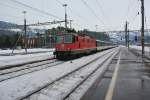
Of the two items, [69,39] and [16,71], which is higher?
[69,39]

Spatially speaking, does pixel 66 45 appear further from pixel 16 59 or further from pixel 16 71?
pixel 16 71

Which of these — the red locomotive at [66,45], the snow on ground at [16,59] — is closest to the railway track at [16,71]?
the snow on ground at [16,59]

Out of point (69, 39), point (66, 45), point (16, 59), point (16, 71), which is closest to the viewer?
point (16, 71)

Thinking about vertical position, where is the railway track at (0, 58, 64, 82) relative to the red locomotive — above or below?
below

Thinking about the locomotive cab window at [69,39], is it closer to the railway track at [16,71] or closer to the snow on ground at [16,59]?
the snow on ground at [16,59]

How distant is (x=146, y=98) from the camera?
884cm

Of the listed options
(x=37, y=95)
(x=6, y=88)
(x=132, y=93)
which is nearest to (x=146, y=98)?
(x=132, y=93)

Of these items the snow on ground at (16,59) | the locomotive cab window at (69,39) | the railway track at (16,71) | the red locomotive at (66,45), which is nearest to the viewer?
the railway track at (16,71)

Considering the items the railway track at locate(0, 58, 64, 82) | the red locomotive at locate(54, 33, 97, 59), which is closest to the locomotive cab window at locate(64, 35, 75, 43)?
the red locomotive at locate(54, 33, 97, 59)

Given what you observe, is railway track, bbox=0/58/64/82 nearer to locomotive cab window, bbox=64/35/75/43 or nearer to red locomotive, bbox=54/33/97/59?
red locomotive, bbox=54/33/97/59

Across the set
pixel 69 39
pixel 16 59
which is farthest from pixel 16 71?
pixel 69 39

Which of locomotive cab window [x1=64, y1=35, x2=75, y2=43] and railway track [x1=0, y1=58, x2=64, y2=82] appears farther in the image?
locomotive cab window [x1=64, y1=35, x2=75, y2=43]

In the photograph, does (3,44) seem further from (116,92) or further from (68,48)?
(116,92)

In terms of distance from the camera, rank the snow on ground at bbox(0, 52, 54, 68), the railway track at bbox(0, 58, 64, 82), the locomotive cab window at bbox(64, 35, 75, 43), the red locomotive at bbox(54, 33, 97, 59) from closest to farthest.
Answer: the railway track at bbox(0, 58, 64, 82) < the snow on ground at bbox(0, 52, 54, 68) < the red locomotive at bbox(54, 33, 97, 59) < the locomotive cab window at bbox(64, 35, 75, 43)
